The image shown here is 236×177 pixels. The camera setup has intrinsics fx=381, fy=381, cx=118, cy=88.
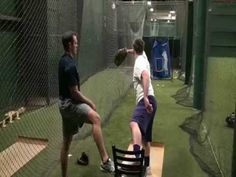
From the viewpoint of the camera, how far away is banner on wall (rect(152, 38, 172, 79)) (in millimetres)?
13234

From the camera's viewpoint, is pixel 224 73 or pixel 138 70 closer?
pixel 138 70

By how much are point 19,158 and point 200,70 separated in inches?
167

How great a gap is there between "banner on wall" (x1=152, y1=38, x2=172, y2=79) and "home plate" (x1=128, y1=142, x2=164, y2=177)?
786cm

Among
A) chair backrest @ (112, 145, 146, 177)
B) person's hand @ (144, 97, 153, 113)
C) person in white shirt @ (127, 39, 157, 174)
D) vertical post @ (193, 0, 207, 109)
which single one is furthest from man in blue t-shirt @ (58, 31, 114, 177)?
vertical post @ (193, 0, 207, 109)

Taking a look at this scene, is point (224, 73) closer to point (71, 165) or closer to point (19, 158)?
point (71, 165)

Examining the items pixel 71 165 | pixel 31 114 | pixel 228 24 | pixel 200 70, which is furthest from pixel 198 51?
pixel 71 165

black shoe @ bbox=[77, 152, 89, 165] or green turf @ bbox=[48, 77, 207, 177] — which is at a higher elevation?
black shoe @ bbox=[77, 152, 89, 165]

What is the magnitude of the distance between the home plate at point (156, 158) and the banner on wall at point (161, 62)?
7.86 m

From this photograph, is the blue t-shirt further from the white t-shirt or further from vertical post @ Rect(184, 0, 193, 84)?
vertical post @ Rect(184, 0, 193, 84)

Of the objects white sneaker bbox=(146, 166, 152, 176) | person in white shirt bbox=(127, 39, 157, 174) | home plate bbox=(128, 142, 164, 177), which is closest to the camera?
person in white shirt bbox=(127, 39, 157, 174)

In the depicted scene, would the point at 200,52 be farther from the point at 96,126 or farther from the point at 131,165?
the point at 131,165

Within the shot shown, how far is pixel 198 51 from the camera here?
24.6ft

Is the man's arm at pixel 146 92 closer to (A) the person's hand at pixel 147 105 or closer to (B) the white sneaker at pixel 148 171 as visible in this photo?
(A) the person's hand at pixel 147 105

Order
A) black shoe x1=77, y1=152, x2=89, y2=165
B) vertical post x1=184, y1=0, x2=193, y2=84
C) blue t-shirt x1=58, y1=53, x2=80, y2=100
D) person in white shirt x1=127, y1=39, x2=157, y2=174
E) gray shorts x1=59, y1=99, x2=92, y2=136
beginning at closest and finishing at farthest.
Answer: blue t-shirt x1=58, y1=53, x2=80, y2=100
gray shorts x1=59, y1=99, x2=92, y2=136
person in white shirt x1=127, y1=39, x2=157, y2=174
black shoe x1=77, y1=152, x2=89, y2=165
vertical post x1=184, y1=0, x2=193, y2=84
